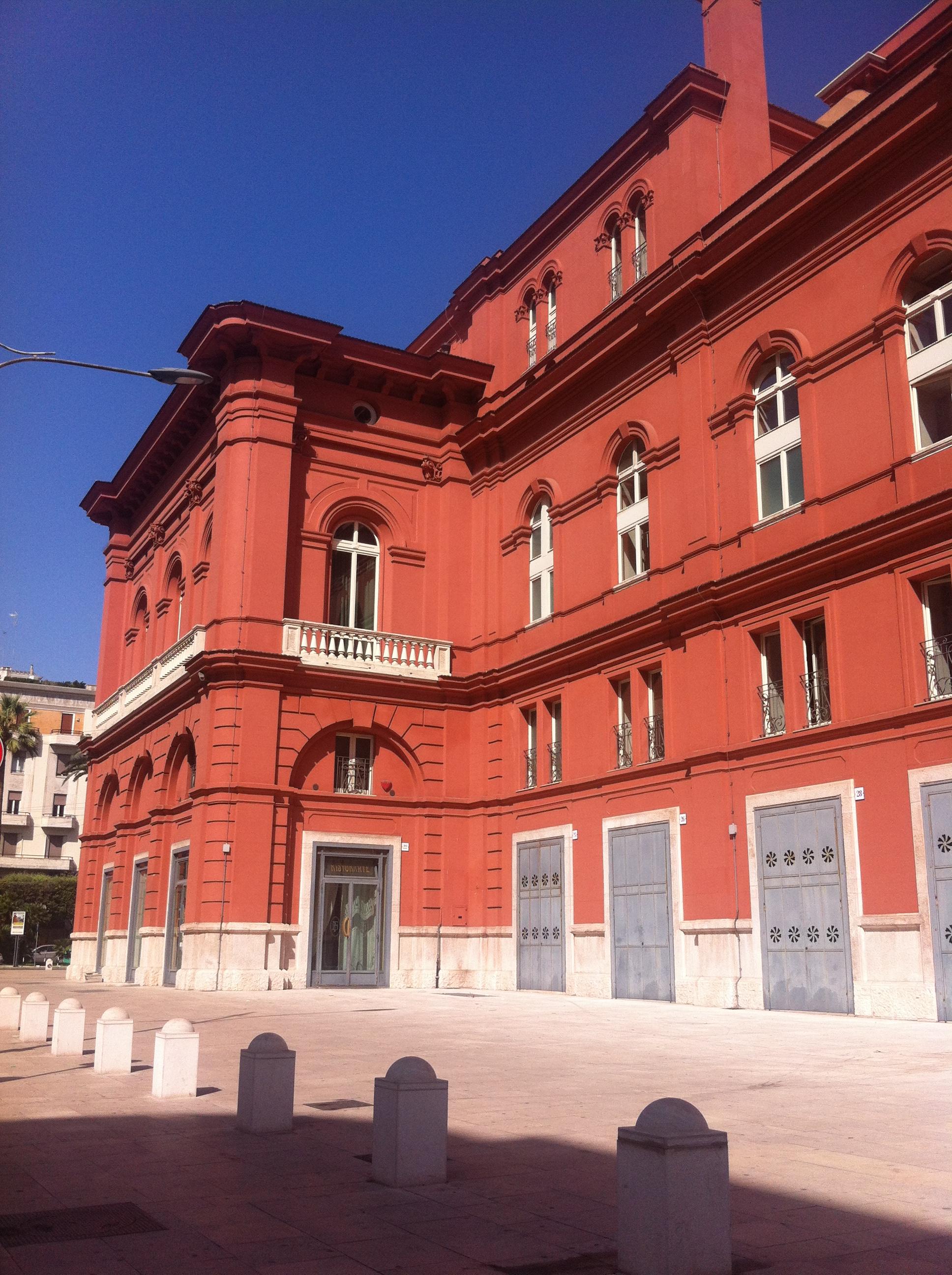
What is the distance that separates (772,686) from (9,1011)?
44.7 ft

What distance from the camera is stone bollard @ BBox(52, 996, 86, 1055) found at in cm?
1262

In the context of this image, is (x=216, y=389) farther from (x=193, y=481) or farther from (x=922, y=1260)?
(x=922, y=1260)

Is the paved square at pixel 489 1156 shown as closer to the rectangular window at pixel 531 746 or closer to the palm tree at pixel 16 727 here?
the rectangular window at pixel 531 746

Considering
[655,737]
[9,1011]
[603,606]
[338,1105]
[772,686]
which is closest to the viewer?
[338,1105]

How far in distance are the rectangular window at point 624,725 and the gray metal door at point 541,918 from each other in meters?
2.82

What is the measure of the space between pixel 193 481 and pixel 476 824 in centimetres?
1222

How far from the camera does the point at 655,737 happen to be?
24.4m

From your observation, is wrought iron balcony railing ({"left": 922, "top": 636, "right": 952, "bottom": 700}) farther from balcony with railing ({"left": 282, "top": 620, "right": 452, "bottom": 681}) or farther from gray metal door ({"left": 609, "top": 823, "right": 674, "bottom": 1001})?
balcony with railing ({"left": 282, "top": 620, "right": 452, "bottom": 681})

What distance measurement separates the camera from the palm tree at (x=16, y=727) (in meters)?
71.8

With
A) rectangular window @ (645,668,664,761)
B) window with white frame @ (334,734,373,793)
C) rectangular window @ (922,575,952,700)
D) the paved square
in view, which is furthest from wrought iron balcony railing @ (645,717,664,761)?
the paved square

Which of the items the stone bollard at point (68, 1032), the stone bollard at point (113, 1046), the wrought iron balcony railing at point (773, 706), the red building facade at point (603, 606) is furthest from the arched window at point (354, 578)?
the stone bollard at point (113, 1046)

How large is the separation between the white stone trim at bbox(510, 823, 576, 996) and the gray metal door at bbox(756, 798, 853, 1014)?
19.0 feet

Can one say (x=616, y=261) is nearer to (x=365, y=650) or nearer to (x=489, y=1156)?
(x=365, y=650)

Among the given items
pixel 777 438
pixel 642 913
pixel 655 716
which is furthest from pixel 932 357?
pixel 642 913
